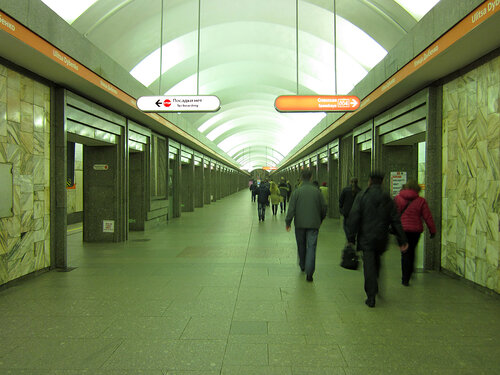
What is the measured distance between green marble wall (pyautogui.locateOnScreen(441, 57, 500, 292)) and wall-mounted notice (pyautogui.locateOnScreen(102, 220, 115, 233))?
7362mm

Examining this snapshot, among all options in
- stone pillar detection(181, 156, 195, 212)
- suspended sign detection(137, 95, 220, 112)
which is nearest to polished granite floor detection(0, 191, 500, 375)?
suspended sign detection(137, 95, 220, 112)

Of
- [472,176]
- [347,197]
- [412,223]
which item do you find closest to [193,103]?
[347,197]

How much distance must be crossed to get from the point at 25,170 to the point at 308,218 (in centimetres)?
440

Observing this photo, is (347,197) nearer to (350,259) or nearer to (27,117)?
(350,259)

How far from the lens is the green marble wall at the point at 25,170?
4898 millimetres

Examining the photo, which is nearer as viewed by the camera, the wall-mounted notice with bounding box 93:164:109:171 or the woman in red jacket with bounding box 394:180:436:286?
the woman in red jacket with bounding box 394:180:436:286

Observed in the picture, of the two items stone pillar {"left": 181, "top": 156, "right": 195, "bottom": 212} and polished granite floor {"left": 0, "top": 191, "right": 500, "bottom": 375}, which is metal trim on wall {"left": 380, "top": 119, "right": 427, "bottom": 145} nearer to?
polished granite floor {"left": 0, "top": 191, "right": 500, "bottom": 375}

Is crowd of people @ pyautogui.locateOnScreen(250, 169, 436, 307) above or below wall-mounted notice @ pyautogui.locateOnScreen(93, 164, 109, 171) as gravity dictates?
below

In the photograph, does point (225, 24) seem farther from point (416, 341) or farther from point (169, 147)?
point (416, 341)

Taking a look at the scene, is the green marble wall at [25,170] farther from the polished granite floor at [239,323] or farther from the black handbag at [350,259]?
the black handbag at [350,259]

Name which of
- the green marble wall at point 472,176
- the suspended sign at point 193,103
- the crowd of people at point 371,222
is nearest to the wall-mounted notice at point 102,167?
the suspended sign at point 193,103

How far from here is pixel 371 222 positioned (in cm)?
412

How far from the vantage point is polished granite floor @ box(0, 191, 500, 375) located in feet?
9.04

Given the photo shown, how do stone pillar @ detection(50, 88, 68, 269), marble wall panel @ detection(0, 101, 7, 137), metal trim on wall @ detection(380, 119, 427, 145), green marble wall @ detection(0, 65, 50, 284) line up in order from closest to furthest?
marble wall panel @ detection(0, 101, 7, 137) < green marble wall @ detection(0, 65, 50, 284) < stone pillar @ detection(50, 88, 68, 269) < metal trim on wall @ detection(380, 119, 427, 145)
